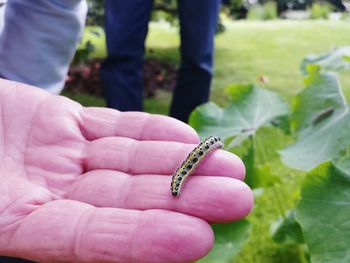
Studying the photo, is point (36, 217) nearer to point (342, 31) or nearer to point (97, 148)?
point (97, 148)

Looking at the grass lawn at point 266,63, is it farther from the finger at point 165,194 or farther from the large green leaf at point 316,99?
the finger at point 165,194

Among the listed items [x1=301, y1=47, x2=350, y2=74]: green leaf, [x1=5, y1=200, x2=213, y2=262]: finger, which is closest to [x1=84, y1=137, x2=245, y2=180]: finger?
[x1=5, y1=200, x2=213, y2=262]: finger

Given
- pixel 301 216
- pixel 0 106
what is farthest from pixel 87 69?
pixel 301 216

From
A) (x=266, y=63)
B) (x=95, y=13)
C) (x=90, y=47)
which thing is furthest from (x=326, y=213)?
(x=266, y=63)

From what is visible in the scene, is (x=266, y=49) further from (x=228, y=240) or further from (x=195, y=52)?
(x=228, y=240)

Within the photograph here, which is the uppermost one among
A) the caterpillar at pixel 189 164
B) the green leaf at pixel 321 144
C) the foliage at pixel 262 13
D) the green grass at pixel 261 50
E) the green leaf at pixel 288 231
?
the caterpillar at pixel 189 164

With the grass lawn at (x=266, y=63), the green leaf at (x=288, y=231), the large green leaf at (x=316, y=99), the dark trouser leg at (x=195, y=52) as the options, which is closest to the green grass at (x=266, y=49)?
the grass lawn at (x=266, y=63)

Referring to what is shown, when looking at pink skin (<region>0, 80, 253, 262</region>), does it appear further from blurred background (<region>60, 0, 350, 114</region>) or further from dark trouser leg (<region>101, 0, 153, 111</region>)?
blurred background (<region>60, 0, 350, 114</region>)
